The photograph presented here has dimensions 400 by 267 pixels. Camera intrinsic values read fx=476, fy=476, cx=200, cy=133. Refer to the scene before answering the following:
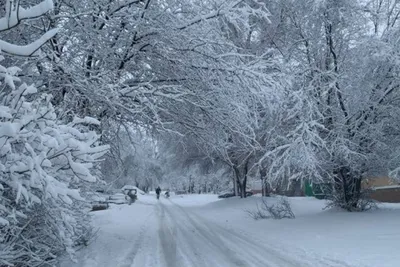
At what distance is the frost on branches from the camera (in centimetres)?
448

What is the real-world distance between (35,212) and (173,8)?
17.3 ft

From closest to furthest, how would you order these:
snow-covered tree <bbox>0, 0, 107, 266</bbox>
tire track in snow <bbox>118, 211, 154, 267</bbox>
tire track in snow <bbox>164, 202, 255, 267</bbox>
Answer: snow-covered tree <bbox>0, 0, 107, 266</bbox> → tire track in snow <bbox>118, 211, 154, 267</bbox> → tire track in snow <bbox>164, 202, 255, 267</bbox>

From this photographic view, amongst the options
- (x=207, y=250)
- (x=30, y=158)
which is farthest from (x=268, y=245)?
(x=30, y=158)

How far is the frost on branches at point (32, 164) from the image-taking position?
4477 millimetres

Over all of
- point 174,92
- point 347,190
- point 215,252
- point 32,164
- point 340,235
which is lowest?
point 215,252

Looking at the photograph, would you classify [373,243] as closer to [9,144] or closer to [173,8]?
[173,8]

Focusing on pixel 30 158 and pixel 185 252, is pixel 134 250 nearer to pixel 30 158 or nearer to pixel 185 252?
pixel 185 252

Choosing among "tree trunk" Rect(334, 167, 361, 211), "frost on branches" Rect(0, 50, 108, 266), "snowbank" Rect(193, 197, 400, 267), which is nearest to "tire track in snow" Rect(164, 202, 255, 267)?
"snowbank" Rect(193, 197, 400, 267)

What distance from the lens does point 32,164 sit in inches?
173

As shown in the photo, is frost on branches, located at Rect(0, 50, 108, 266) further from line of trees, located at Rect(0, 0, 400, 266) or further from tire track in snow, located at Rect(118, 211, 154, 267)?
tire track in snow, located at Rect(118, 211, 154, 267)

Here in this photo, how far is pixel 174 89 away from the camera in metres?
9.23

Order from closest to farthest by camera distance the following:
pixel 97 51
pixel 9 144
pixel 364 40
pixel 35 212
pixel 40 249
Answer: pixel 9 144, pixel 35 212, pixel 40 249, pixel 97 51, pixel 364 40

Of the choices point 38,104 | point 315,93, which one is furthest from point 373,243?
point 38,104

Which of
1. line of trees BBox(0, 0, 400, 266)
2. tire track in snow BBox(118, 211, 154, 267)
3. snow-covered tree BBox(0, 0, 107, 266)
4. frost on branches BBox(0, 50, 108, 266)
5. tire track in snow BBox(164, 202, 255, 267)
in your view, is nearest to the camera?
snow-covered tree BBox(0, 0, 107, 266)
